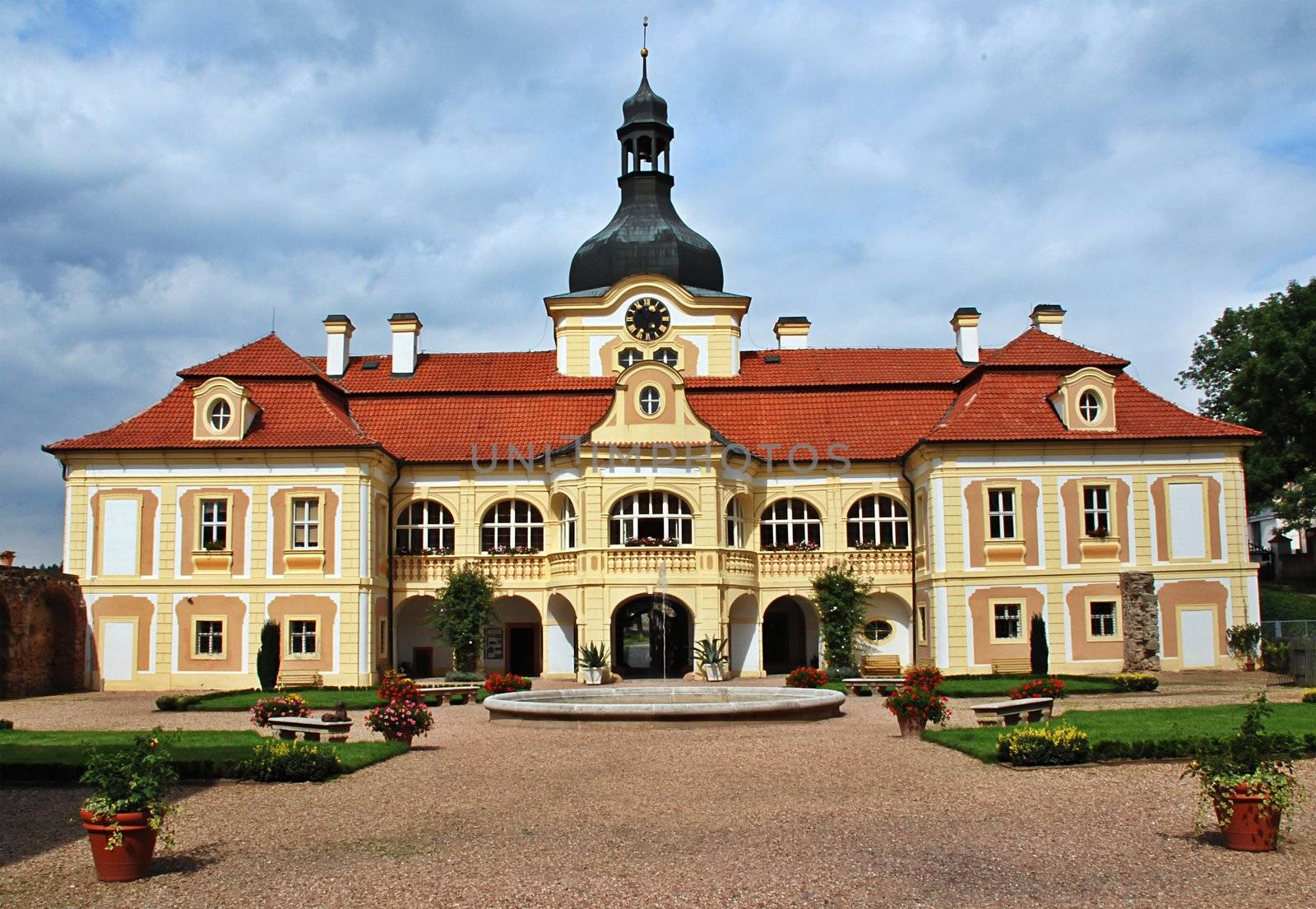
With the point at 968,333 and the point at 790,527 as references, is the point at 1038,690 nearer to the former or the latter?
the point at 790,527

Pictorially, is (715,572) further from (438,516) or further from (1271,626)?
(1271,626)

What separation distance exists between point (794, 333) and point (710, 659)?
47.6 ft

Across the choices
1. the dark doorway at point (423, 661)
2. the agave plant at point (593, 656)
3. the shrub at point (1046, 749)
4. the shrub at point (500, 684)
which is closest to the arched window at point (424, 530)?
the dark doorway at point (423, 661)

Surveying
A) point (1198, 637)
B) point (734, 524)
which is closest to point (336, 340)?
point (734, 524)

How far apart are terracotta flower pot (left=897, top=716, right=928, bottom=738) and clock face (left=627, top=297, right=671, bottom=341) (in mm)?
22573

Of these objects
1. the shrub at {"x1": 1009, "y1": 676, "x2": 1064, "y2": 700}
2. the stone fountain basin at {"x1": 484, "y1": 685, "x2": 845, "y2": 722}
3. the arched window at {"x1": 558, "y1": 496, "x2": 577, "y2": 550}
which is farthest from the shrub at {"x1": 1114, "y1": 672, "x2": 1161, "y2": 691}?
the arched window at {"x1": 558, "y1": 496, "x2": 577, "y2": 550}

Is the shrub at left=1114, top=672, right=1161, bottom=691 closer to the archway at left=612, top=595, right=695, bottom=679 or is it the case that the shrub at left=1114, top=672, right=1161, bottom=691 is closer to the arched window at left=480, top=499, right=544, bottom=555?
the archway at left=612, top=595, right=695, bottom=679

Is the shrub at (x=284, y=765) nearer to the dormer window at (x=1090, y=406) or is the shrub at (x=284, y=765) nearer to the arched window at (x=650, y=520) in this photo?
the arched window at (x=650, y=520)

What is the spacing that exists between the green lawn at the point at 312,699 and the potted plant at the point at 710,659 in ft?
25.4

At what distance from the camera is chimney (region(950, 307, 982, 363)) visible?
4138cm

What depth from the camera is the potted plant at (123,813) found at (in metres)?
10.1

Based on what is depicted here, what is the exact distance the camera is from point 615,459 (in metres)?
34.1

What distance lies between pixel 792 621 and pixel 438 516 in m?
11.2

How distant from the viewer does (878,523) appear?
36.7m
